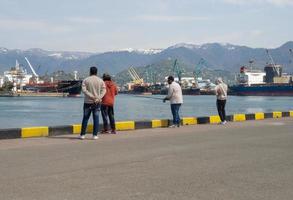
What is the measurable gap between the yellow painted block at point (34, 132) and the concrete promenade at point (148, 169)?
1005 millimetres

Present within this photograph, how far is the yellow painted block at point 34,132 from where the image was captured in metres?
12.8

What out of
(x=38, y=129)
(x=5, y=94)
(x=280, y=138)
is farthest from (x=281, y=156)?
(x=5, y=94)

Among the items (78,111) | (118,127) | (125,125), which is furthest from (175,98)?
(78,111)

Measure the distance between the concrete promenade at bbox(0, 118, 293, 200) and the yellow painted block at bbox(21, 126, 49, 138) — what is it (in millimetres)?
1005

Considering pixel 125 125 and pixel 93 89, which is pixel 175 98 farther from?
pixel 93 89

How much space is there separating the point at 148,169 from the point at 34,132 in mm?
6303

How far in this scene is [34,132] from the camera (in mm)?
12992

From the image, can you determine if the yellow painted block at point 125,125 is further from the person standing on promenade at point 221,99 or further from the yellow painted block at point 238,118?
the yellow painted block at point 238,118

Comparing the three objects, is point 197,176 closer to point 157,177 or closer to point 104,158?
point 157,177

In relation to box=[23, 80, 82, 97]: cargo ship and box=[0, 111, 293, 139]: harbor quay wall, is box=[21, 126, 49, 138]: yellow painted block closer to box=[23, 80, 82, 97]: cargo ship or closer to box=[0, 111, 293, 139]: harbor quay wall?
box=[0, 111, 293, 139]: harbor quay wall

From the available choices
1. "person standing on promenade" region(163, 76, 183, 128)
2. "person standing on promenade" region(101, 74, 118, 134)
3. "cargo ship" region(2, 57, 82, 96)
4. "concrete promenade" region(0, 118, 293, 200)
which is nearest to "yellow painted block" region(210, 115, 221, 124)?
"person standing on promenade" region(163, 76, 183, 128)

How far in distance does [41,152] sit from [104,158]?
152 centimetres

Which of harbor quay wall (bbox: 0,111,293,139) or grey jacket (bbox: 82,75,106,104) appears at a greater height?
grey jacket (bbox: 82,75,106,104)

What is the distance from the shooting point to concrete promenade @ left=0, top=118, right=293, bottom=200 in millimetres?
5752
